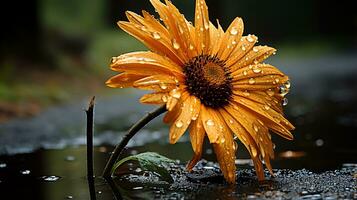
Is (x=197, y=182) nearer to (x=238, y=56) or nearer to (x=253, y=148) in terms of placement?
(x=253, y=148)

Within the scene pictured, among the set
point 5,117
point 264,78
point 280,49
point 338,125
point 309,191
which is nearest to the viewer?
point 309,191

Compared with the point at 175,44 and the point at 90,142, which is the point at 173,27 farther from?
the point at 90,142

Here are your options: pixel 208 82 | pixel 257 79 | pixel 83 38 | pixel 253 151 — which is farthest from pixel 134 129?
pixel 83 38

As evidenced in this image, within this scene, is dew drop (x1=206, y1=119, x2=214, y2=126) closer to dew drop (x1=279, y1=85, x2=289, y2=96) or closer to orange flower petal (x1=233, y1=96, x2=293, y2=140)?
orange flower petal (x1=233, y1=96, x2=293, y2=140)

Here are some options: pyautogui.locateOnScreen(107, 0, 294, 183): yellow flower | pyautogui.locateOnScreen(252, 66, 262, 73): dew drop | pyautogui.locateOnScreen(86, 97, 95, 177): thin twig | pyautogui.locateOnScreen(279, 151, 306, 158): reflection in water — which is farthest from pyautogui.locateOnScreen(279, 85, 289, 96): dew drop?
pyautogui.locateOnScreen(86, 97, 95, 177): thin twig

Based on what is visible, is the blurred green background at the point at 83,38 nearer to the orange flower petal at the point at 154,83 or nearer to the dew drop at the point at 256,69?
the dew drop at the point at 256,69

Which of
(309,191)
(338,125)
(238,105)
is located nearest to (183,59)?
(238,105)

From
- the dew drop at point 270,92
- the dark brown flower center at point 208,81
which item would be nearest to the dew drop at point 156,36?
the dark brown flower center at point 208,81
